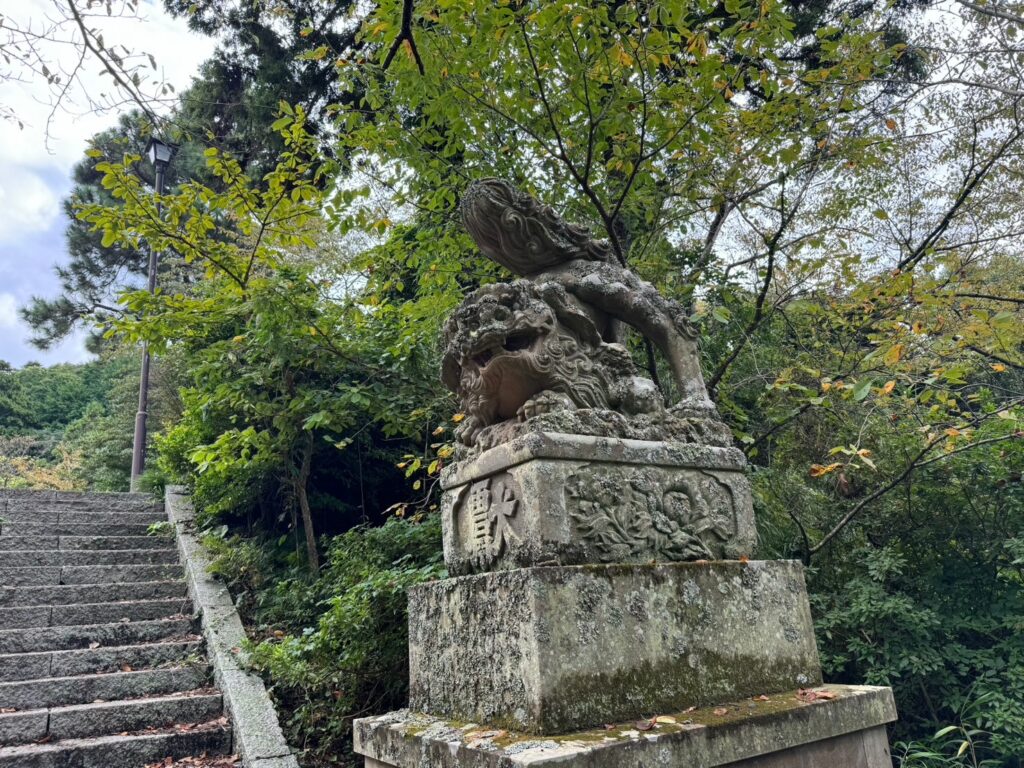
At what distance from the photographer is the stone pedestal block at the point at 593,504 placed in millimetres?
2301

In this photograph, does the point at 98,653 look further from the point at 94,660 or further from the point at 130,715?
the point at 130,715

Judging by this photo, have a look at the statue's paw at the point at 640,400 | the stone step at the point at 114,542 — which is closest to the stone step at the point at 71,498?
the stone step at the point at 114,542

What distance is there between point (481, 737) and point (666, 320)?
1898mm

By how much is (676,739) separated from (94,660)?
15.6 ft

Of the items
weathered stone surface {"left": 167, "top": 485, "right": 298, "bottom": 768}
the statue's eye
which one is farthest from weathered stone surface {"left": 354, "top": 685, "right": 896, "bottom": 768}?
weathered stone surface {"left": 167, "top": 485, "right": 298, "bottom": 768}

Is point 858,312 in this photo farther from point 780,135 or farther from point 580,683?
point 580,683

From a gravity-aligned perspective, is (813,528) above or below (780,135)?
below

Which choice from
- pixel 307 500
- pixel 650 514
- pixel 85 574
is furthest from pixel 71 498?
pixel 650 514

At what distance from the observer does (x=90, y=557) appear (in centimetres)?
687

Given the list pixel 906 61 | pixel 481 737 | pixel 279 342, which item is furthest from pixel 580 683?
pixel 906 61

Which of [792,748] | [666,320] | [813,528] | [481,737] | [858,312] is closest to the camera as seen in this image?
[481,737]

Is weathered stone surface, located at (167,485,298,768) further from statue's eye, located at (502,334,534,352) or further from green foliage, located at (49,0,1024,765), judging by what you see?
statue's eye, located at (502,334,534,352)

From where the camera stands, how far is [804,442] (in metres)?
6.39

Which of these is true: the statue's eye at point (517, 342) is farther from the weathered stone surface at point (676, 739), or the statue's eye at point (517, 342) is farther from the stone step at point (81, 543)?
the stone step at point (81, 543)
